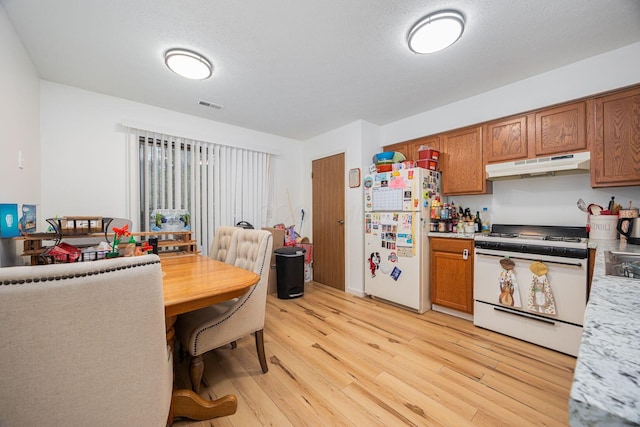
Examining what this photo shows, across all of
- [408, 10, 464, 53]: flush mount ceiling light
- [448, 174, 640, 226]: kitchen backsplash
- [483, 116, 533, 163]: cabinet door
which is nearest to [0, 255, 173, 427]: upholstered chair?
[408, 10, 464, 53]: flush mount ceiling light

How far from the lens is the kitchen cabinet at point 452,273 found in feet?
8.24

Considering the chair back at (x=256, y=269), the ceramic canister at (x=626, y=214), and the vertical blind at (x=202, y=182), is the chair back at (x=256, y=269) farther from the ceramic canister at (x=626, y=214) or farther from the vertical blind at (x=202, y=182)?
the ceramic canister at (x=626, y=214)

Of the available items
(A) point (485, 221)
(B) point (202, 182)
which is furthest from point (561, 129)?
(B) point (202, 182)

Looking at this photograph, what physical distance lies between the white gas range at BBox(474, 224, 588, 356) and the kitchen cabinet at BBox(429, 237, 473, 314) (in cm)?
11

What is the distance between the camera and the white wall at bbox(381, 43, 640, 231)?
6.50 feet

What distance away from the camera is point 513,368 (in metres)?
1.79

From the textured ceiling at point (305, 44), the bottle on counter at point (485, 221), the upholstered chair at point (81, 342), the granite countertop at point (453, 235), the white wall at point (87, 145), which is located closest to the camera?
the upholstered chair at point (81, 342)

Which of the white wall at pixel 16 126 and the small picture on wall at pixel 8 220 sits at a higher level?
the white wall at pixel 16 126

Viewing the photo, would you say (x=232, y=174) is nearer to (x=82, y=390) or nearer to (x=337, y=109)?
(x=337, y=109)

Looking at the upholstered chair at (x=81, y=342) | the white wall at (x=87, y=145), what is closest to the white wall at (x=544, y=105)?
the upholstered chair at (x=81, y=342)

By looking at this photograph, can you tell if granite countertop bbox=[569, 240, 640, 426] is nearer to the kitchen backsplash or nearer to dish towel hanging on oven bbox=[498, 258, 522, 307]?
dish towel hanging on oven bbox=[498, 258, 522, 307]

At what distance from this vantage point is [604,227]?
6.58ft

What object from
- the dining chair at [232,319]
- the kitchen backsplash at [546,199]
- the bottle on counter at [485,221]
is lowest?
the dining chair at [232,319]

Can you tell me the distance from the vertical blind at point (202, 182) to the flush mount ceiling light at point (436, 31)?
8.53 feet
